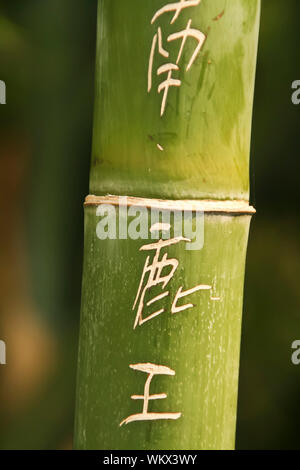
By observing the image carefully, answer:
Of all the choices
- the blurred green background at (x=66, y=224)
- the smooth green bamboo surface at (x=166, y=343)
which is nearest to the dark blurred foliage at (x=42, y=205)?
the blurred green background at (x=66, y=224)

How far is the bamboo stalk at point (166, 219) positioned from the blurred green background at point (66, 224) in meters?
0.23

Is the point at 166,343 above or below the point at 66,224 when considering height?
below

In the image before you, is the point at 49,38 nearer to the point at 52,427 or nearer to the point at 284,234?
the point at 284,234

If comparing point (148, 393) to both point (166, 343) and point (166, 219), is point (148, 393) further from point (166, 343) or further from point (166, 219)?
point (166, 219)

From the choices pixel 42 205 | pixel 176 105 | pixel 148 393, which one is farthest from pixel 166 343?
pixel 42 205

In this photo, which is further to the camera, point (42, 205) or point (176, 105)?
point (42, 205)

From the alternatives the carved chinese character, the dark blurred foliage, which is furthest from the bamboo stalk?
the dark blurred foliage

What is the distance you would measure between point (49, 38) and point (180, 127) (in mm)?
381

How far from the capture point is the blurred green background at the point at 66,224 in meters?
0.81

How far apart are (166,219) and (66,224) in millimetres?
312

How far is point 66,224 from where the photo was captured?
32.6 inches

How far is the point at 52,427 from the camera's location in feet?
2.72

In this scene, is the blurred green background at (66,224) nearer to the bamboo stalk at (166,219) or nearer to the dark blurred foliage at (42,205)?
the dark blurred foliage at (42,205)

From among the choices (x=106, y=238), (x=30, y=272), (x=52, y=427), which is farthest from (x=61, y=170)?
(x=52, y=427)
